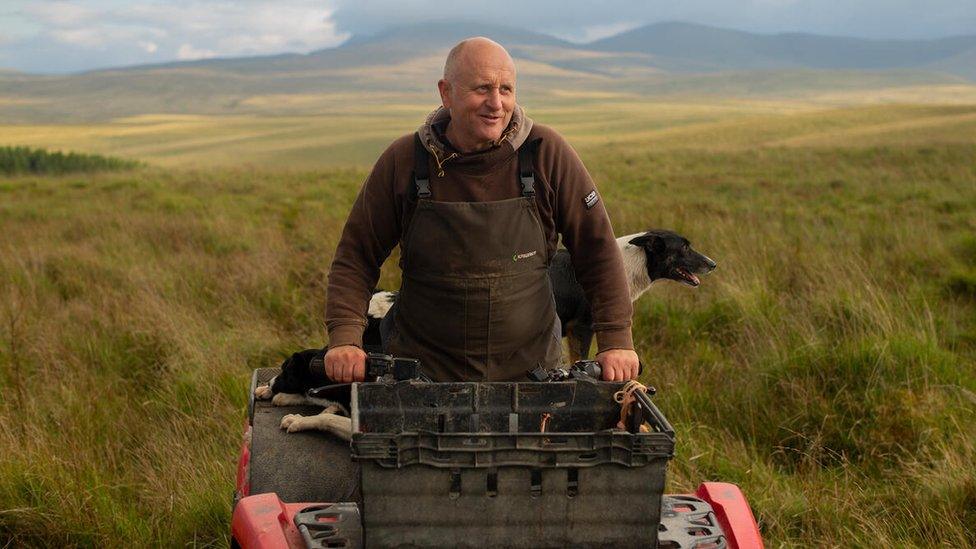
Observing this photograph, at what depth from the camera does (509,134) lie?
10.9 feet

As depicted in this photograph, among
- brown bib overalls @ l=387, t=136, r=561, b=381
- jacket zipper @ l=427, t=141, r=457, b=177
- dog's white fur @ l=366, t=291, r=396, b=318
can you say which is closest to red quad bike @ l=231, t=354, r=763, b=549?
brown bib overalls @ l=387, t=136, r=561, b=381

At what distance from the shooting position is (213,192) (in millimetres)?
22141

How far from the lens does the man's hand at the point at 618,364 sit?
3.10m

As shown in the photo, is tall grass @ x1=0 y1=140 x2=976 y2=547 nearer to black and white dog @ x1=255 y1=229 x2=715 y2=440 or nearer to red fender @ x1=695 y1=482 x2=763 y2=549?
black and white dog @ x1=255 y1=229 x2=715 y2=440

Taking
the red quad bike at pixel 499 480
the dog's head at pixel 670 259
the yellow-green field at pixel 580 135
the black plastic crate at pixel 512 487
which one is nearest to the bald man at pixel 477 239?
the red quad bike at pixel 499 480

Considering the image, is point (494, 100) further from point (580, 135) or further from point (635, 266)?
point (580, 135)

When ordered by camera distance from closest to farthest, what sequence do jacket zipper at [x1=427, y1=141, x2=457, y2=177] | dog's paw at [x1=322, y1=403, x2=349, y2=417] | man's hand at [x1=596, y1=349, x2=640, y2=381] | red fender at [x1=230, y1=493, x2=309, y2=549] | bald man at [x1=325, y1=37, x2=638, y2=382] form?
red fender at [x1=230, y1=493, x2=309, y2=549], man's hand at [x1=596, y1=349, x2=640, y2=381], bald man at [x1=325, y1=37, x2=638, y2=382], jacket zipper at [x1=427, y1=141, x2=457, y2=177], dog's paw at [x1=322, y1=403, x2=349, y2=417]

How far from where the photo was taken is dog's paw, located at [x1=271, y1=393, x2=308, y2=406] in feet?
12.1

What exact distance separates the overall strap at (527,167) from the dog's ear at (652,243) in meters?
4.27

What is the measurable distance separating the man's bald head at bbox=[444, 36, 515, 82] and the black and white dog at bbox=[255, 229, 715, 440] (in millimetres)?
1213

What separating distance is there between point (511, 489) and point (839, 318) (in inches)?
207

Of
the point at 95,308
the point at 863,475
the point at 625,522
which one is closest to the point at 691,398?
the point at 863,475

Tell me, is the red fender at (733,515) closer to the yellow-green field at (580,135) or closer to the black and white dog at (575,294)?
the black and white dog at (575,294)

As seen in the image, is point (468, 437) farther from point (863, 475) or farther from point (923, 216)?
point (923, 216)
